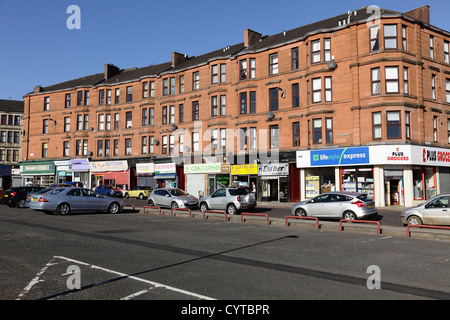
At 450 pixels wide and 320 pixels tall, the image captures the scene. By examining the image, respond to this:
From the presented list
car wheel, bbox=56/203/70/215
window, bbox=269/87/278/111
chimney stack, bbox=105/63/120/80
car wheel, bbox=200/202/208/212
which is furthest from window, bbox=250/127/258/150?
chimney stack, bbox=105/63/120/80

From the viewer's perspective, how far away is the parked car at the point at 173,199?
23641mm

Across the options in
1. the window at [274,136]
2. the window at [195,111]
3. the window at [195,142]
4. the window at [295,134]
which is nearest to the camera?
the window at [295,134]

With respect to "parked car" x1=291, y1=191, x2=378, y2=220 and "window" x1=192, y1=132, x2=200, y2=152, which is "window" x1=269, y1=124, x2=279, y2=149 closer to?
"window" x1=192, y1=132, x2=200, y2=152

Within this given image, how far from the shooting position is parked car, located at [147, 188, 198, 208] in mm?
23641

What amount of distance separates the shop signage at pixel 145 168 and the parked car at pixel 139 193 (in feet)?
12.8

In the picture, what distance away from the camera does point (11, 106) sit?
69.9 meters

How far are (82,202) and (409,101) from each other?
77.4ft

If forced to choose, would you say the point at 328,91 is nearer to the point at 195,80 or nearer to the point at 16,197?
the point at 195,80

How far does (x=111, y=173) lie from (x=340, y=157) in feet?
96.7

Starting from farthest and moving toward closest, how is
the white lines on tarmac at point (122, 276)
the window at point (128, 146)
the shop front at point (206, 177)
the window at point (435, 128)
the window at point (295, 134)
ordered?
the window at point (128, 146) < the shop front at point (206, 177) < the window at point (295, 134) < the window at point (435, 128) < the white lines on tarmac at point (122, 276)

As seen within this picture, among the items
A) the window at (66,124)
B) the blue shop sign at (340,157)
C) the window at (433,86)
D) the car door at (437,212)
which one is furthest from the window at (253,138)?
the window at (66,124)

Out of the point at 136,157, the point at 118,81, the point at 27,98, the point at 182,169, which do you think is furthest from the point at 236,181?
the point at 27,98

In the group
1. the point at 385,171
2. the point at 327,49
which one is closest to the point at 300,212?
the point at 385,171

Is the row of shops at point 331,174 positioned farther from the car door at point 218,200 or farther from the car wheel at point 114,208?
the car wheel at point 114,208
